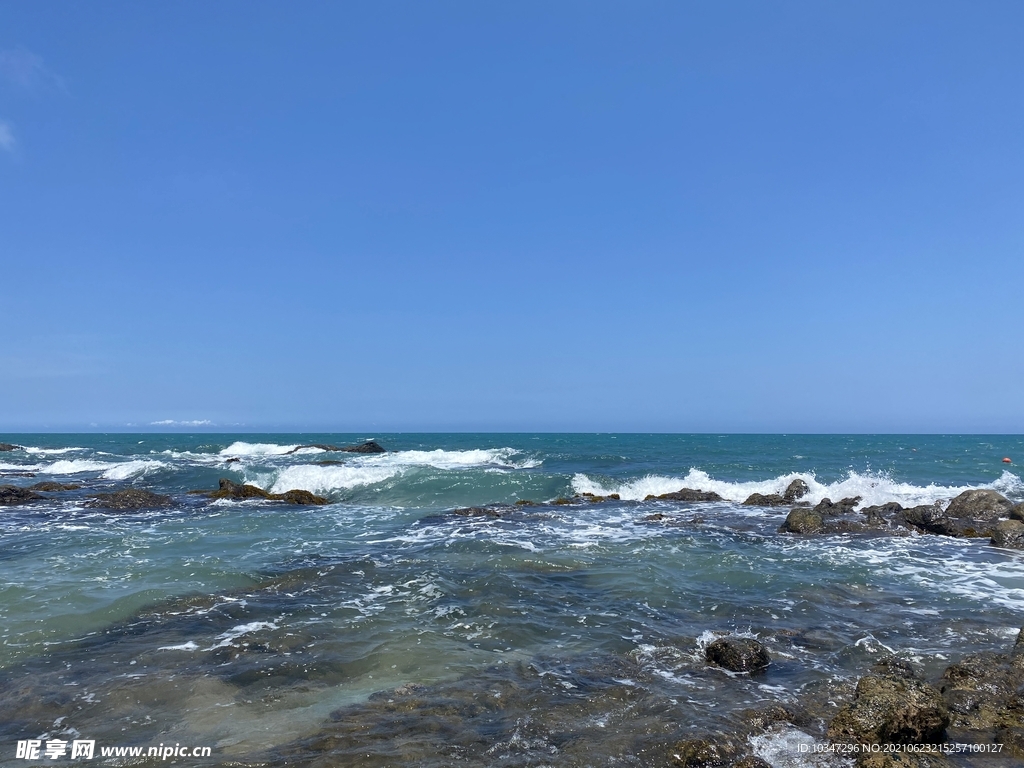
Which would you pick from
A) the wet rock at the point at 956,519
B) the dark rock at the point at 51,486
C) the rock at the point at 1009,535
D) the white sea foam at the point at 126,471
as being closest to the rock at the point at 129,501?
the dark rock at the point at 51,486

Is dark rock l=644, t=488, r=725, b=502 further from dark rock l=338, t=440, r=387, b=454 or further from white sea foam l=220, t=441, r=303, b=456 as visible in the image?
white sea foam l=220, t=441, r=303, b=456

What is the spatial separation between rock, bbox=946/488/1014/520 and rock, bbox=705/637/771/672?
48.3 ft

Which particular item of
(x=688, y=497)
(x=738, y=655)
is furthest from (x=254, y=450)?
(x=738, y=655)

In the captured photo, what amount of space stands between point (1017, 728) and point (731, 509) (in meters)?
16.3

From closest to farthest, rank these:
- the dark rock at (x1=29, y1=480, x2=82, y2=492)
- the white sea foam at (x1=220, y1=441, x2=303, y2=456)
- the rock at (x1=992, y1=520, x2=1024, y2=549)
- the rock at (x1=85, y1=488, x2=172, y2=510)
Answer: the rock at (x1=992, y1=520, x2=1024, y2=549), the rock at (x1=85, y1=488, x2=172, y2=510), the dark rock at (x1=29, y1=480, x2=82, y2=492), the white sea foam at (x1=220, y1=441, x2=303, y2=456)

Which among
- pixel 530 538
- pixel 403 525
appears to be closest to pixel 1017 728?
pixel 530 538

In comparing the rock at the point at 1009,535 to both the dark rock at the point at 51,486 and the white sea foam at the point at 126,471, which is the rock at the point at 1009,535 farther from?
the white sea foam at the point at 126,471

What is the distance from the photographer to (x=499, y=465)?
42.4m

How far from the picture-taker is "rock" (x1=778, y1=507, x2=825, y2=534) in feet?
54.5

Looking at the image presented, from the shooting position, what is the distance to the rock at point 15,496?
2270cm

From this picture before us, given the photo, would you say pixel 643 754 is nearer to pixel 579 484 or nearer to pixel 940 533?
pixel 940 533

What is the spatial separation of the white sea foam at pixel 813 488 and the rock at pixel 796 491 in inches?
9.5

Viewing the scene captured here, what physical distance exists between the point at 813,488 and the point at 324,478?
21.8 m

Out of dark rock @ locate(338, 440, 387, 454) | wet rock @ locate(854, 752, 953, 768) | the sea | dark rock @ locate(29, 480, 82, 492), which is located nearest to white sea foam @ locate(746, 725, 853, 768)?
the sea
